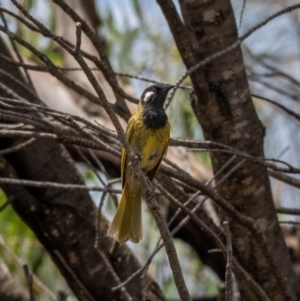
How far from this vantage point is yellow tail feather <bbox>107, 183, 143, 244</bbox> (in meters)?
3.49

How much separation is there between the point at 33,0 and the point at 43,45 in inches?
40.9

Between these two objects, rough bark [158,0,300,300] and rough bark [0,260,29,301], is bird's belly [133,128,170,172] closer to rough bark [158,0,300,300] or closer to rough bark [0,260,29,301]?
rough bark [158,0,300,300]

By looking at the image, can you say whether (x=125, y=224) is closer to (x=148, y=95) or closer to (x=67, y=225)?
(x=67, y=225)

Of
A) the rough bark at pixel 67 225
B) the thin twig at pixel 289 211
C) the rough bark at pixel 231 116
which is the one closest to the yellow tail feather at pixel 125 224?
the rough bark at pixel 67 225

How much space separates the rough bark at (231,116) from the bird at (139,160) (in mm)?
290

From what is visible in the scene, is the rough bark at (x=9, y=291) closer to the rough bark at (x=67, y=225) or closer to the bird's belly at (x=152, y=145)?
the rough bark at (x=67, y=225)

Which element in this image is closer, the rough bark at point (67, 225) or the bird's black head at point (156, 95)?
the rough bark at point (67, 225)

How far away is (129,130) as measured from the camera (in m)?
3.79

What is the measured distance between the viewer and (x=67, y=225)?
3816mm

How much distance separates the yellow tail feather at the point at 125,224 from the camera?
349 cm

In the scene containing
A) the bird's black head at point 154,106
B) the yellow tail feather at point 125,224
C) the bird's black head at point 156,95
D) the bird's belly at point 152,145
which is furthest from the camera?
the bird's black head at point 156,95

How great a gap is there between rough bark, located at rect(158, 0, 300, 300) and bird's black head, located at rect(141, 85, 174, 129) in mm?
322

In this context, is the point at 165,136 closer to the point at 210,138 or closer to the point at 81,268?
the point at 210,138

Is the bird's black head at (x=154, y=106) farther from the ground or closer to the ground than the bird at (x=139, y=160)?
farther from the ground
